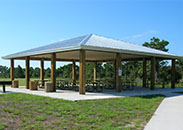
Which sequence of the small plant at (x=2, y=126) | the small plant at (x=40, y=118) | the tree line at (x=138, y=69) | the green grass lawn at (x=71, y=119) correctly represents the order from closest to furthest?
the small plant at (x=2, y=126) → the green grass lawn at (x=71, y=119) → the small plant at (x=40, y=118) → the tree line at (x=138, y=69)

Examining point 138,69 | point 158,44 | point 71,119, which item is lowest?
point 71,119

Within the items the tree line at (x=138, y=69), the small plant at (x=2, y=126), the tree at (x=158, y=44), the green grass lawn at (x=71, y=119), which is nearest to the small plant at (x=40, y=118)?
the green grass lawn at (x=71, y=119)

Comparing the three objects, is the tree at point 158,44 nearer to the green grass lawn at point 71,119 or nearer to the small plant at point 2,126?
the green grass lawn at point 71,119

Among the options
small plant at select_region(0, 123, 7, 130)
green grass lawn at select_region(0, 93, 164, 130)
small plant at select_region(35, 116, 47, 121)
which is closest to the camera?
small plant at select_region(0, 123, 7, 130)

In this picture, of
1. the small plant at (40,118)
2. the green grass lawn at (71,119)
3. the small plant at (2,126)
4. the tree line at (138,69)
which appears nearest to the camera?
the small plant at (2,126)

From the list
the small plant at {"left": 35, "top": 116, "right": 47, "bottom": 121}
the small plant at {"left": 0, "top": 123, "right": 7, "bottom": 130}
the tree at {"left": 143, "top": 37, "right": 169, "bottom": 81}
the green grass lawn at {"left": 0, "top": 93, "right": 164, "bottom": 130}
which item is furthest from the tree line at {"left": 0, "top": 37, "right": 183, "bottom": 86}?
the small plant at {"left": 0, "top": 123, "right": 7, "bottom": 130}

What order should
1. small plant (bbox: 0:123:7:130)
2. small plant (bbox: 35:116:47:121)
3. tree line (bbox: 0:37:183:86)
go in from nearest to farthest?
small plant (bbox: 0:123:7:130) → small plant (bbox: 35:116:47:121) → tree line (bbox: 0:37:183:86)

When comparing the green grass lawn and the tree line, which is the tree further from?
the green grass lawn

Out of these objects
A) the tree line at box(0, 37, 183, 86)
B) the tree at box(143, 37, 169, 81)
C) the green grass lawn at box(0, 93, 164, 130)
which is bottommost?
the green grass lawn at box(0, 93, 164, 130)

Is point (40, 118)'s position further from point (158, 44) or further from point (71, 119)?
point (158, 44)

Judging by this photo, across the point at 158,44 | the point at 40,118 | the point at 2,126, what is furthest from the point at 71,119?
the point at 158,44

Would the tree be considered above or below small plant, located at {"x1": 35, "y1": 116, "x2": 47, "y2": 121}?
above

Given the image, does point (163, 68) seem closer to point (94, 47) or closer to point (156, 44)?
point (156, 44)

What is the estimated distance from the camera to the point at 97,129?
4973 millimetres
